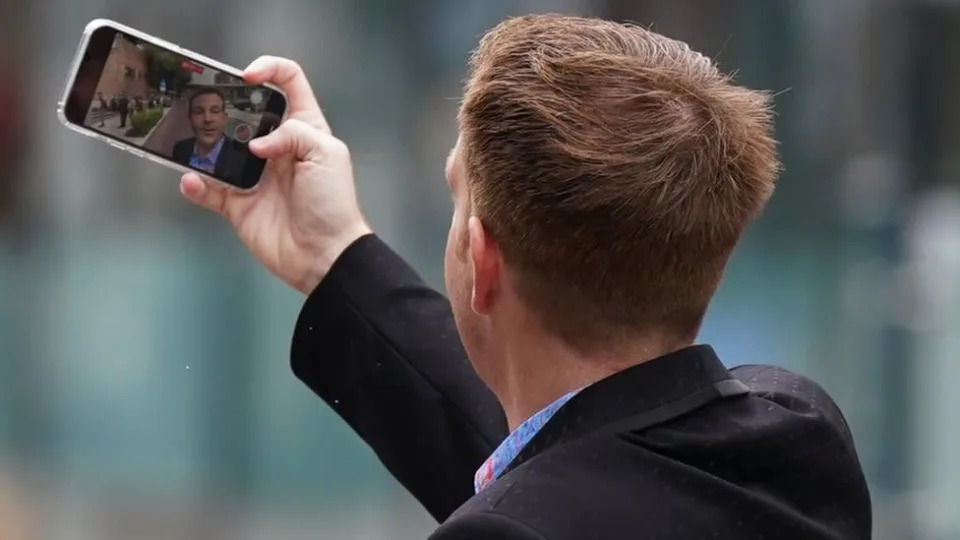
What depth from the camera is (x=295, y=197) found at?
1700 mm

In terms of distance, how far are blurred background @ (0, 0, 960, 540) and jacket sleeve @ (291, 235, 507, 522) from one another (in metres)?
2.90

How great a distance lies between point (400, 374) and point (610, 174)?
56cm

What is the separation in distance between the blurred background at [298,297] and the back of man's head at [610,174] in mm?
3313

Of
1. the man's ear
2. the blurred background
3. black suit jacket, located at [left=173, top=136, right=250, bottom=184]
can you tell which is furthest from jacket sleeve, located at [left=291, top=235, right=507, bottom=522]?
the blurred background

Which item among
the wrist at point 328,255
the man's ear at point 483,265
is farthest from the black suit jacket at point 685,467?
the wrist at point 328,255

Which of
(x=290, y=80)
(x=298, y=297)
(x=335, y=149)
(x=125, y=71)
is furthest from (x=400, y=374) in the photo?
(x=298, y=297)

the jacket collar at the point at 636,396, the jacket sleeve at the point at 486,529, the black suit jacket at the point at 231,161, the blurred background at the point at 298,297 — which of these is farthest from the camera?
the blurred background at the point at 298,297

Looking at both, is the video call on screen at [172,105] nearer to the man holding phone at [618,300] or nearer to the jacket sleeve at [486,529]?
the man holding phone at [618,300]

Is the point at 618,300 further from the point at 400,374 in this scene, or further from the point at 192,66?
the point at 192,66

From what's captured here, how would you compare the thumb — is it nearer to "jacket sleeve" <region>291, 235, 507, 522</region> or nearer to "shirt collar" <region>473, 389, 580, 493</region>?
"jacket sleeve" <region>291, 235, 507, 522</region>

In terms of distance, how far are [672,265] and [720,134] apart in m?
0.11

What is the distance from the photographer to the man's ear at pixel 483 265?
1207mm

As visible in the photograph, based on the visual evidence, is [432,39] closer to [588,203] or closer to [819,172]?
[819,172]

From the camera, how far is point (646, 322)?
120 centimetres
